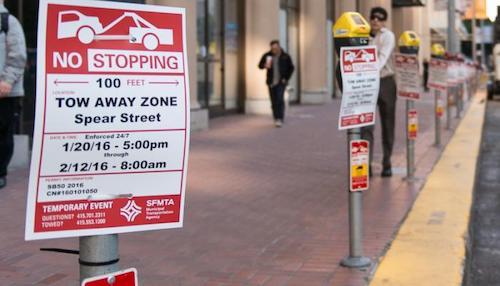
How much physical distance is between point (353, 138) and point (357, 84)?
0.39 meters

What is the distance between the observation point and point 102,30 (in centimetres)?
248

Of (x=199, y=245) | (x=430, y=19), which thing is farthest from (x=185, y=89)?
(x=430, y=19)

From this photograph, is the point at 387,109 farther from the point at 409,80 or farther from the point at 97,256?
the point at 97,256

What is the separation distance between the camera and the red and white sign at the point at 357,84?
4.89m

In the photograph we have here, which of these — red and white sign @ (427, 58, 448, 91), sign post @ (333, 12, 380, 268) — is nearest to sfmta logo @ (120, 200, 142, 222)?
sign post @ (333, 12, 380, 268)

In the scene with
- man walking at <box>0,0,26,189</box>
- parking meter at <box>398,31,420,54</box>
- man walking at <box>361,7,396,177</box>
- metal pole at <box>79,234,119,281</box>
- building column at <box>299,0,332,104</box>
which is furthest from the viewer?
building column at <box>299,0,332,104</box>

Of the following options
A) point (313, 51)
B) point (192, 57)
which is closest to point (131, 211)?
point (192, 57)

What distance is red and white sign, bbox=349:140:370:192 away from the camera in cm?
477

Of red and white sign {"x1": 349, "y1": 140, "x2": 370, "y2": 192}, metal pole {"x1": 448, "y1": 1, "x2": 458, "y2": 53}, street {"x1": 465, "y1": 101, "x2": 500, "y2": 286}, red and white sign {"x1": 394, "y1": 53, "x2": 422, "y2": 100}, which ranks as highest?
metal pole {"x1": 448, "y1": 1, "x2": 458, "y2": 53}

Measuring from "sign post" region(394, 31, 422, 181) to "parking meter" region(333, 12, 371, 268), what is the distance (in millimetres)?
3647

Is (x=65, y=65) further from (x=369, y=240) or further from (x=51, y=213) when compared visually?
(x=369, y=240)

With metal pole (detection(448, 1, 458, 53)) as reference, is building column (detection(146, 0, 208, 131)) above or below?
below

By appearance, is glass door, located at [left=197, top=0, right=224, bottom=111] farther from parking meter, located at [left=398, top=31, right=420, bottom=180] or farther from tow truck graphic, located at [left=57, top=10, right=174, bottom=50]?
tow truck graphic, located at [left=57, top=10, right=174, bottom=50]

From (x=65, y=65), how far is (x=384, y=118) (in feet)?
22.0
